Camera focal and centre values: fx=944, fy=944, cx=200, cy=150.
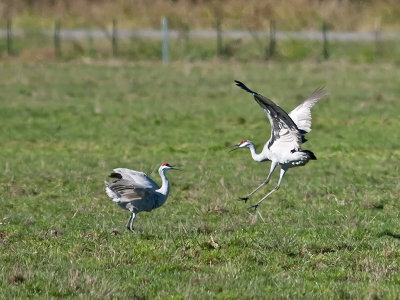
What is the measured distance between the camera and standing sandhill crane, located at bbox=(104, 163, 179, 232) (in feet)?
35.8

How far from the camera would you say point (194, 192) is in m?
14.6

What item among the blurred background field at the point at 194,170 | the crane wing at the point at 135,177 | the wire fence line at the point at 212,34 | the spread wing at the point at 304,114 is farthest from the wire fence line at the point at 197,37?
the crane wing at the point at 135,177

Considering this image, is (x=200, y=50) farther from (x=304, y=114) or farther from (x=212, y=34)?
(x=304, y=114)

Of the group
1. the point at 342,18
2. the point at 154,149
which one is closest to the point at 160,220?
the point at 154,149

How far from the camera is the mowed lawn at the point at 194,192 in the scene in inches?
350

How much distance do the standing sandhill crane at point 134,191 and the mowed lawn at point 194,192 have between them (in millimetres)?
348

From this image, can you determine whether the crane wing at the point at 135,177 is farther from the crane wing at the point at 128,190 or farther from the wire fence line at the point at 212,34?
the wire fence line at the point at 212,34

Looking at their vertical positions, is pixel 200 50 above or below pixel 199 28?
below

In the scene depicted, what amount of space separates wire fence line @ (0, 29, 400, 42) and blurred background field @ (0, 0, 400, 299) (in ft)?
2.44

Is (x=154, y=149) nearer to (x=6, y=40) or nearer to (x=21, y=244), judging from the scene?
(x=21, y=244)

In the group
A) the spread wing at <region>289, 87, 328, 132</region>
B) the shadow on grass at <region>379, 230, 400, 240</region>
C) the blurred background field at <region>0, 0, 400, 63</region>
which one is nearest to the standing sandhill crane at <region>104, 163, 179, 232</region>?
the shadow on grass at <region>379, 230, 400, 240</region>

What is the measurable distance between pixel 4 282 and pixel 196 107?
16.7 meters

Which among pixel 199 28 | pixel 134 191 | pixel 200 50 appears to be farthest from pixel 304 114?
pixel 199 28

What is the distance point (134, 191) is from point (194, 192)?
377cm
